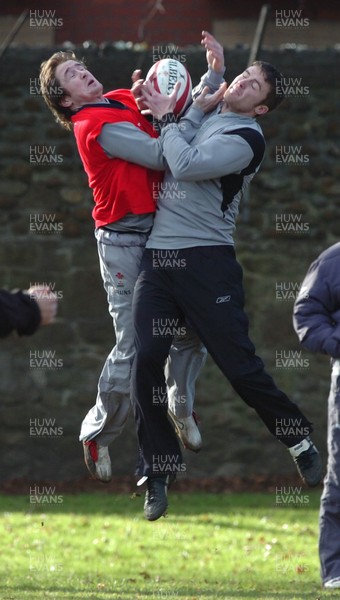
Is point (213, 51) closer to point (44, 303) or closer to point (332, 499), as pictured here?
point (44, 303)

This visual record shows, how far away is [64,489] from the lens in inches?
496

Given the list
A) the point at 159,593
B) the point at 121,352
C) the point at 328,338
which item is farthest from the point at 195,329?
the point at 159,593

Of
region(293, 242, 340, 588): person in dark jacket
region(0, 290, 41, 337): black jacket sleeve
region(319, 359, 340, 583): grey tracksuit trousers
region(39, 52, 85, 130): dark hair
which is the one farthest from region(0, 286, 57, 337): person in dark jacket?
region(319, 359, 340, 583): grey tracksuit trousers

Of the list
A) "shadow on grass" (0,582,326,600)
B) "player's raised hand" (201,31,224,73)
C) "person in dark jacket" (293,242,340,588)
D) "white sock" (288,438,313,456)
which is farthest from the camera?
"shadow on grass" (0,582,326,600)

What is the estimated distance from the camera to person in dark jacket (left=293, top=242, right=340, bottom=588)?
689 cm

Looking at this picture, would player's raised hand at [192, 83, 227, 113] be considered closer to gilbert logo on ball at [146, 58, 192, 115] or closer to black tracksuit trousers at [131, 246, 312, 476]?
gilbert logo on ball at [146, 58, 192, 115]

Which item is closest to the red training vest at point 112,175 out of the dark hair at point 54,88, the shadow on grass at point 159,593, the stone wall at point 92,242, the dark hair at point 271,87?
the dark hair at point 54,88

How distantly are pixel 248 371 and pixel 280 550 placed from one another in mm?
4481

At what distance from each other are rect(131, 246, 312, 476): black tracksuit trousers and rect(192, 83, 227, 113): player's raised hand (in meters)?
0.67

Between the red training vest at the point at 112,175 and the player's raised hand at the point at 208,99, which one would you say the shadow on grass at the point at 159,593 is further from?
the player's raised hand at the point at 208,99

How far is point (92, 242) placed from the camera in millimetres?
12109

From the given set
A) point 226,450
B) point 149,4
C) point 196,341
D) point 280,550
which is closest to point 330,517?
point 196,341

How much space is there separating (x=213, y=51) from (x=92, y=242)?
18.5 ft

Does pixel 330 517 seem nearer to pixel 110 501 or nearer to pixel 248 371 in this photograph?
pixel 248 371
